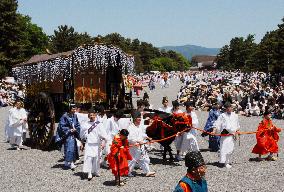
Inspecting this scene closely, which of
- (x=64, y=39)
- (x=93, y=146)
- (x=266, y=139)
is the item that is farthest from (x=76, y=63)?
(x=64, y=39)

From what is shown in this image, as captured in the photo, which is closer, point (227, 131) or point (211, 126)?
point (227, 131)

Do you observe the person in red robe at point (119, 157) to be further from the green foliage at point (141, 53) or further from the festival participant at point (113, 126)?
the green foliage at point (141, 53)

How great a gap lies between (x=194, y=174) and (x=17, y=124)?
36.6 feet

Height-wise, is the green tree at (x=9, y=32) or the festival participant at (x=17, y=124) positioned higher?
the green tree at (x=9, y=32)

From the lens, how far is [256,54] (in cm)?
6794

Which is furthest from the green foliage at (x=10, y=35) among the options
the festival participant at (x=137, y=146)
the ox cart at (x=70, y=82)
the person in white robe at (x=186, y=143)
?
the festival participant at (x=137, y=146)

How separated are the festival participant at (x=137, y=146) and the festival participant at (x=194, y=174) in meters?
5.59

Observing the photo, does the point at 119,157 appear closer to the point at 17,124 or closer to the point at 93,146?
the point at 93,146

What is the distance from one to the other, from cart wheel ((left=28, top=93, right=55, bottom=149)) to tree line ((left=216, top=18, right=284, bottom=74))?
38313 millimetres

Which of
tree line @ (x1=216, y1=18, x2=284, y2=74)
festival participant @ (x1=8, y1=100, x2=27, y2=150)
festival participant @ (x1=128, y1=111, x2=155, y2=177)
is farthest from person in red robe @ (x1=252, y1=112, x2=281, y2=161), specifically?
tree line @ (x1=216, y1=18, x2=284, y2=74)

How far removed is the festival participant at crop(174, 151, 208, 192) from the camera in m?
4.53

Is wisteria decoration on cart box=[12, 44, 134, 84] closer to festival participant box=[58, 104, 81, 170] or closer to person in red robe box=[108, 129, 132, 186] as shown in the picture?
festival participant box=[58, 104, 81, 170]

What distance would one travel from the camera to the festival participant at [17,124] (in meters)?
14.7

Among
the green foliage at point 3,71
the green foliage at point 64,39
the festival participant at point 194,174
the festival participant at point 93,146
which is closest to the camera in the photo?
the festival participant at point 194,174
